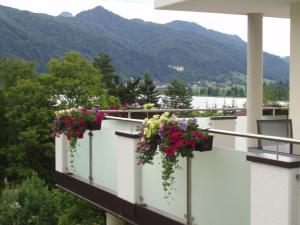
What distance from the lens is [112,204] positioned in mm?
7609

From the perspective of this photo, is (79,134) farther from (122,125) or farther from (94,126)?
(122,125)

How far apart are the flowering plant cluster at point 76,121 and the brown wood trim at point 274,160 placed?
4095 millimetres

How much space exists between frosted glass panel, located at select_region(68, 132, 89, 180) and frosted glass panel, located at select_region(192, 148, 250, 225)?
3455 mm

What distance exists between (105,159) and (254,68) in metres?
3.57

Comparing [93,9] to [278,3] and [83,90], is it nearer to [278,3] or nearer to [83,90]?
[83,90]

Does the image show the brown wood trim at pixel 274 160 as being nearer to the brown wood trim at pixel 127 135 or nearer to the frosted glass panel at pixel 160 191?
the frosted glass panel at pixel 160 191

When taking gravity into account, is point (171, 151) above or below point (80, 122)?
below

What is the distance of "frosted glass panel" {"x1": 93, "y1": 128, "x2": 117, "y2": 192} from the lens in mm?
7711

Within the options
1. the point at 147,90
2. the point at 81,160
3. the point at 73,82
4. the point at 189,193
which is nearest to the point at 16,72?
the point at 73,82

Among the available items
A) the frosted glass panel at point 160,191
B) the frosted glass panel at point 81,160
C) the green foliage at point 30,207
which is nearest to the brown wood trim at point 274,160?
the frosted glass panel at point 160,191

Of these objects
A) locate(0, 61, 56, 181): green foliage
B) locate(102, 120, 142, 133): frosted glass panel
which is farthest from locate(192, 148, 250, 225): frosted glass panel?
locate(0, 61, 56, 181): green foliage

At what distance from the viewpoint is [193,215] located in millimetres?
5664

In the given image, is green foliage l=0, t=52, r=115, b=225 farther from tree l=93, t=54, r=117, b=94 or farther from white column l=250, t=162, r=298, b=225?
white column l=250, t=162, r=298, b=225

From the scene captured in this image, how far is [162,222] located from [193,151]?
112 cm
